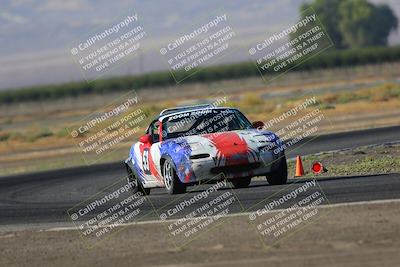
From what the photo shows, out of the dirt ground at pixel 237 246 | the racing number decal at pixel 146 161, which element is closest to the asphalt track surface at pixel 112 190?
the racing number decal at pixel 146 161

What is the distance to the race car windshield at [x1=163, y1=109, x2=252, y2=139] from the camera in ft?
55.9

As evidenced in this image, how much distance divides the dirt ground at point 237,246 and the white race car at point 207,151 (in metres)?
3.11

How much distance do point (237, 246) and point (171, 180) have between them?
560cm

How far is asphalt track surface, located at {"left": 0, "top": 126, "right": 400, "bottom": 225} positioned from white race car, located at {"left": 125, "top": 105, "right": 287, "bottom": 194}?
0.30 metres

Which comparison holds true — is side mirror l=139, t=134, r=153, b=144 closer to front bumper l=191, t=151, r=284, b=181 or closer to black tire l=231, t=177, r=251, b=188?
black tire l=231, t=177, r=251, b=188

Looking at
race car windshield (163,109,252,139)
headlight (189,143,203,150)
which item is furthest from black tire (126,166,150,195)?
headlight (189,143,203,150)

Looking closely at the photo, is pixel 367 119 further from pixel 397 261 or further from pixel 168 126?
pixel 397 261

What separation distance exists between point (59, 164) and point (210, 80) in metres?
88.6

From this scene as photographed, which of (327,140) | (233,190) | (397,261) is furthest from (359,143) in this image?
(397,261)

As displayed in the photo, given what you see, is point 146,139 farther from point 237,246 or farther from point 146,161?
point 237,246

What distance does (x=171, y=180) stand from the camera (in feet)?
53.8

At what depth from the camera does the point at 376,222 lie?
37.8ft

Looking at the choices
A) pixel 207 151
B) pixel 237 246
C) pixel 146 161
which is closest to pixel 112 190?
pixel 146 161

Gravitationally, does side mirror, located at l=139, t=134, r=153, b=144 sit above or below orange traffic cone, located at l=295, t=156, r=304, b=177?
above
